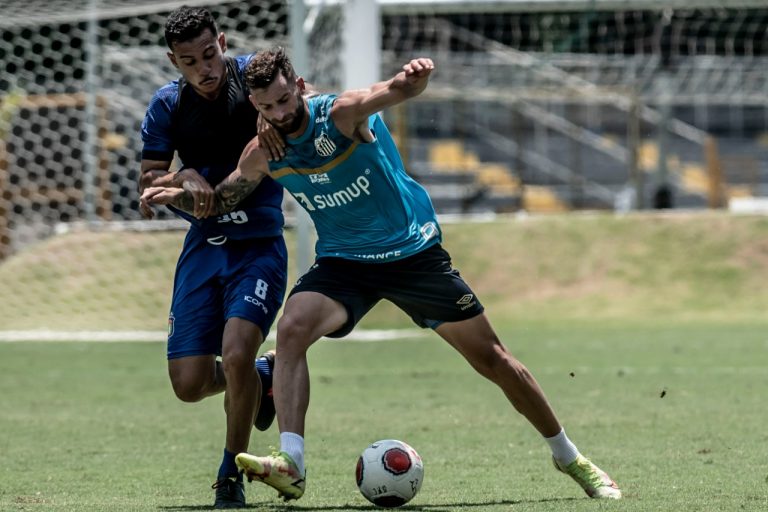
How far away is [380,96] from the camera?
5.89 meters

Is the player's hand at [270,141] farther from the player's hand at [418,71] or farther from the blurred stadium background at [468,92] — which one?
the blurred stadium background at [468,92]

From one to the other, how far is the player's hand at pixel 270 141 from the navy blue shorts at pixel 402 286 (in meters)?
0.64

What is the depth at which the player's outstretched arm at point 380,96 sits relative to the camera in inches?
227

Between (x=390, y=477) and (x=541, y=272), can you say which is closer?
(x=390, y=477)

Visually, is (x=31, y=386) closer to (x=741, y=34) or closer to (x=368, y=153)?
(x=368, y=153)

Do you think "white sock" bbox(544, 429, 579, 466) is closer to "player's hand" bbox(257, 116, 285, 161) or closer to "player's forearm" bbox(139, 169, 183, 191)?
"player's hand" bbox(257, 116, 285, 161)

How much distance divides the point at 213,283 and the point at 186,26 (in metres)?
1.36

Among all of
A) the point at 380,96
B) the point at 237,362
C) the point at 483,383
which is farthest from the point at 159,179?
the point at 483,383

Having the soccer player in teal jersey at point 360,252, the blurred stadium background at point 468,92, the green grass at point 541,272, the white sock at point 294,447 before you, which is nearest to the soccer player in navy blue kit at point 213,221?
the soccer player in teal jersey at point 360,252

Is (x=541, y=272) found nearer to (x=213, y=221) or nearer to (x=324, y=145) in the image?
(x=213, y=221)

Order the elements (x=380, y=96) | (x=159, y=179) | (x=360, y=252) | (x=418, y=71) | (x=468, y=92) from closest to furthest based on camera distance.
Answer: (x=418, y=71), (x=380, y=96), (x=360, y=252), (x=159, y=179), (x=468, y=92)

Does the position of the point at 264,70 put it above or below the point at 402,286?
above

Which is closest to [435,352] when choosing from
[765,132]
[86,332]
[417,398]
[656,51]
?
[417,398]

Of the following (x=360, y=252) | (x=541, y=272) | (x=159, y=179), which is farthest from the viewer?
(x=541, y=272)
